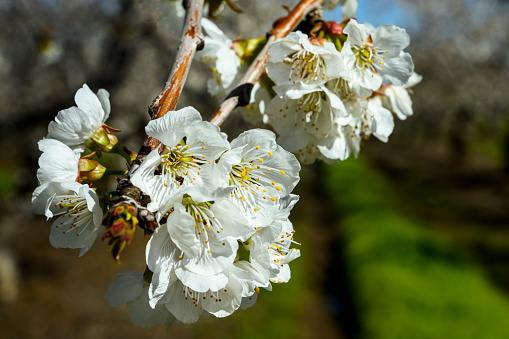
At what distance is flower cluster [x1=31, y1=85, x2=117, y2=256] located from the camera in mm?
773

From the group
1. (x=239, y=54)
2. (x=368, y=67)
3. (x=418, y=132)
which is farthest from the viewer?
(x=418, y=132)

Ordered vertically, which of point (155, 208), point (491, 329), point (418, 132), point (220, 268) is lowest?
point (418, 132)

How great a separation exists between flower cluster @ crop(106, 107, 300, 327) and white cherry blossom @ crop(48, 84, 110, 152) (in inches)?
7.8

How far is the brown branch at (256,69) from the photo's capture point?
0.88m

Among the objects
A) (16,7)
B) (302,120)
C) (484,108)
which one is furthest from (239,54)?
(484,108)

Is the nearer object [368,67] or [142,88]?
[368,67]

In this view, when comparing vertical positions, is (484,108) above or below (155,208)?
below

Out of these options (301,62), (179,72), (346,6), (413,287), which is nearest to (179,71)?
(179,72)

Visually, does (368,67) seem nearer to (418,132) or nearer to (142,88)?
(142,88)

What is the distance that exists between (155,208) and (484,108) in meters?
20.0

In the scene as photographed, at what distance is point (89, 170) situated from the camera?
0.85m

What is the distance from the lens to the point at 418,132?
80.9 ft

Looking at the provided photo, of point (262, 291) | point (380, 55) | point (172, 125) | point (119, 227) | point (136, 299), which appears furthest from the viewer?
point (262, 291)

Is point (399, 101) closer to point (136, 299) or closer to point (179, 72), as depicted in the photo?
point (179, 72)
